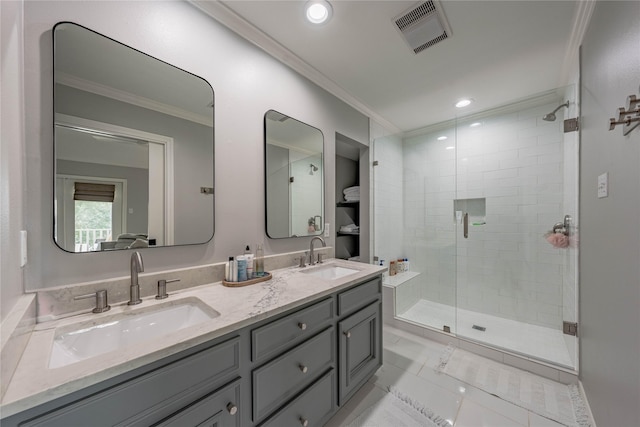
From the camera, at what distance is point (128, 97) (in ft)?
3.81

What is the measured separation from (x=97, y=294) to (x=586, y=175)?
2.81m

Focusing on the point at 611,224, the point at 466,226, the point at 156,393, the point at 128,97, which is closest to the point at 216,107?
the point at 128,97

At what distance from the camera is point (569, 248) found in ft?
6.88

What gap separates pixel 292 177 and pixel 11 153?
140 centimetres

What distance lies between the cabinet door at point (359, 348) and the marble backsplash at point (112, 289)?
0.84m

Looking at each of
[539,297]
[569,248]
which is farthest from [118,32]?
[539,297]

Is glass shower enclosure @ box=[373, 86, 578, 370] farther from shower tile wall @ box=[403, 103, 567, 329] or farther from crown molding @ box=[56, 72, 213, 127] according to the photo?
crown molding @ box=[56, 72, 213, 127]

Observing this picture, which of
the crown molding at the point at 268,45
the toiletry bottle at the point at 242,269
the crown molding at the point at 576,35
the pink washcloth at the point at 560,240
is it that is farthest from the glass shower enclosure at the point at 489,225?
the toiletry bottle at the point at 242,269

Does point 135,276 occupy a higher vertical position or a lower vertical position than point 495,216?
lower

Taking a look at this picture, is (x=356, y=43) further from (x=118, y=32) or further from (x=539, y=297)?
(x=539, y=297)

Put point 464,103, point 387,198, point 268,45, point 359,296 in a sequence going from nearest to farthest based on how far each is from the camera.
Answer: point 359,296 < point 268,45 < point 464,103 < point 387,198

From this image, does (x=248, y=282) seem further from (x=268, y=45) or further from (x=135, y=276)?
(x=268, y=45)

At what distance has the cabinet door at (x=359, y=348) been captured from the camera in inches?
56.6

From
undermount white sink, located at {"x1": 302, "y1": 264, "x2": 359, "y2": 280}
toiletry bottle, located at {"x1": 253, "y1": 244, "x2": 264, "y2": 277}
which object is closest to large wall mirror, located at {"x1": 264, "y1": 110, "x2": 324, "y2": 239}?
toiletry bottle, located at {"x1": 253, "y1": 244, "x2": 264, "y2": 277}
